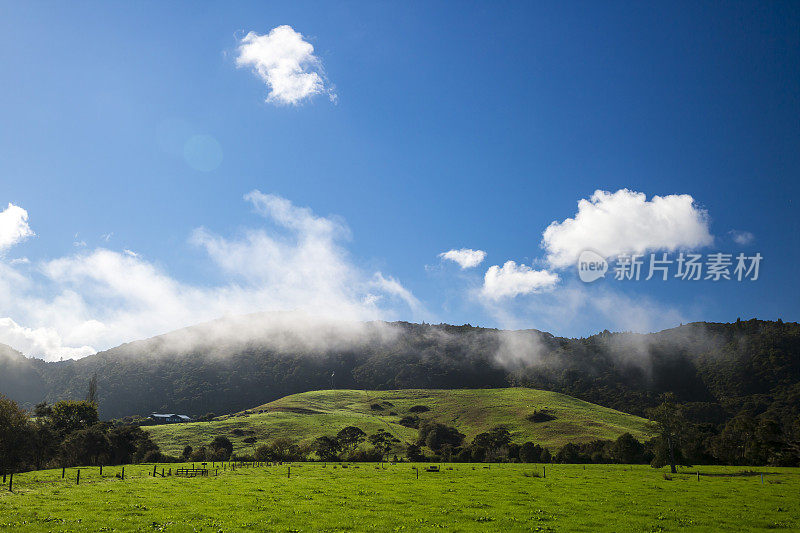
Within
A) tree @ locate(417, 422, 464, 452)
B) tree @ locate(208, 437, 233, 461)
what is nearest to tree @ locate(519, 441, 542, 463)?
tree @ locate(417, 422, 464, 452)

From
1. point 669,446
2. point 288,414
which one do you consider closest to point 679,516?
point 669,446

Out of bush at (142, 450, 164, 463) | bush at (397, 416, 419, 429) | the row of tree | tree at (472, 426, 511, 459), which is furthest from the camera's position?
bush at (397, 416, 419, 429)

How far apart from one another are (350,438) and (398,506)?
9689 centimetres

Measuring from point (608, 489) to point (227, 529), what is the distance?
135ft

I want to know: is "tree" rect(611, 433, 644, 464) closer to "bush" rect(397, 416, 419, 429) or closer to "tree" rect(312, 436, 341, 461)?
→ "tree" rect(312, 436, 341, 461)

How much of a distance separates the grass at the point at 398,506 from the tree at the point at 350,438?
234 feet

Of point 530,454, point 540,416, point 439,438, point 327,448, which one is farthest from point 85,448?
point 540,416

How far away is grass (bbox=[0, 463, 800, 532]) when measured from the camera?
30.2 metres

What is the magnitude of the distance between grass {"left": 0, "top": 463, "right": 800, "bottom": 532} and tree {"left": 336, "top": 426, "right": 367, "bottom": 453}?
71289 mm

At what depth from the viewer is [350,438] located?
12900 cm

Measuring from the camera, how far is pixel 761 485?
56.8 metres

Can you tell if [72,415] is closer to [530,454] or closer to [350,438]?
[350,438]

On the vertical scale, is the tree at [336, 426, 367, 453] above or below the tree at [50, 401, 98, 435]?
below

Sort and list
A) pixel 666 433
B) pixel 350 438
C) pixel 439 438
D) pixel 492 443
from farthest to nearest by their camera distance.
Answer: pixel 439 438, pixel 350 438, pixel 492 443, pixel 666 433
